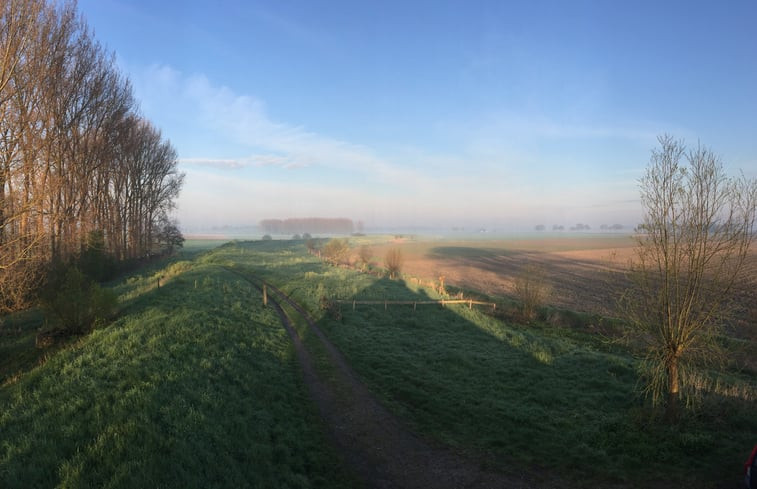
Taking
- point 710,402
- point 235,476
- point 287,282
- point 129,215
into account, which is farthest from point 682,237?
point 129,215

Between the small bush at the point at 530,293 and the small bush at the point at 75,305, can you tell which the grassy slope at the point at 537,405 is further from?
the small bush at the point at 75,305

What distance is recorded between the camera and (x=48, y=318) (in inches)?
647

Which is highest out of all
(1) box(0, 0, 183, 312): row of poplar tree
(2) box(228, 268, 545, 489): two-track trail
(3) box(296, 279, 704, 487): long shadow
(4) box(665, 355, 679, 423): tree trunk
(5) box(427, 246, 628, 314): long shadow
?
(1) box(0, 0, 183, 312): row of poplar tree

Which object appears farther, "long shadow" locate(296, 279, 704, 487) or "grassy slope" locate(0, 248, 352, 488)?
"long shadow" locate(296, 279, 704, 487)

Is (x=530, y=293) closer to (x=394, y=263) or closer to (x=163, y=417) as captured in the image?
(x=394, y=263)

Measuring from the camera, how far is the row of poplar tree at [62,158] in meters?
12.8

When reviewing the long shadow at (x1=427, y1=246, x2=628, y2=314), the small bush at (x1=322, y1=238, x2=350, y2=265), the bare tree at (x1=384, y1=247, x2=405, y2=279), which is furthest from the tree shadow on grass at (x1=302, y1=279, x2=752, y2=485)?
the small bush at (x1=322, y1=238, x2=350, y2=265)

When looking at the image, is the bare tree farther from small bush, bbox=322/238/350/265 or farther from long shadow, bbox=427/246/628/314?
small bush, bbox=322/238/350/265

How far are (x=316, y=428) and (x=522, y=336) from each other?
1668 cm

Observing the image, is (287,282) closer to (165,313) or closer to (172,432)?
(165,313)

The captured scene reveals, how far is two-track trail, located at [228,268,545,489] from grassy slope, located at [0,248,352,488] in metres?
0.60

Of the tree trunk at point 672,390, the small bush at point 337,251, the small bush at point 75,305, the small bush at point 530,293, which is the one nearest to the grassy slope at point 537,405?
the tree trunk at point 672,390

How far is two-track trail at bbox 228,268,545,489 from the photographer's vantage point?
8.38 m

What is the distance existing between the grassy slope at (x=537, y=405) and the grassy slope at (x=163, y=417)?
402cm
